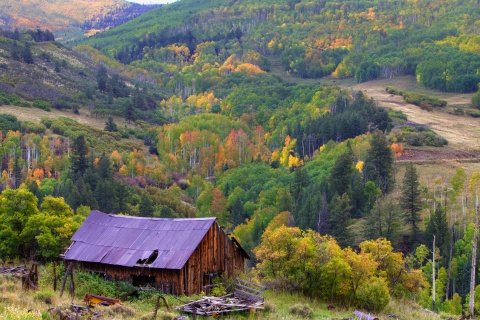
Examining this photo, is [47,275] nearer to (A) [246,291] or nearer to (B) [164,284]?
(B) [164,284]

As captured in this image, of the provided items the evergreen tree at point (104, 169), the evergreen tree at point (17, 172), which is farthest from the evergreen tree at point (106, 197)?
the evergreen tree at point (17, 172)

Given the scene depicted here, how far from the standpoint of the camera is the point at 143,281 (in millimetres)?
33781

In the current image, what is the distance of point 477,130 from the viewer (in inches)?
4879

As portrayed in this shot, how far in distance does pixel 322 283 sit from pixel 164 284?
10.2 metres

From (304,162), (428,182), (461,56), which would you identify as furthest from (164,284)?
(461,56)

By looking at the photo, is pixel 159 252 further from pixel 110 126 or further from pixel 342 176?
pixel 110 126

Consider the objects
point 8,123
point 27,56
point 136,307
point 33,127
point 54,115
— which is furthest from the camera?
point 27,56

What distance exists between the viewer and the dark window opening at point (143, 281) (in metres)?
33.5

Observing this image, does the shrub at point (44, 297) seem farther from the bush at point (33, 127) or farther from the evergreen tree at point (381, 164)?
the bush at point (33, 127)

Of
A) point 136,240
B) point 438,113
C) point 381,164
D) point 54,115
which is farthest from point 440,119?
point 136,240

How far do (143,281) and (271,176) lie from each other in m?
85.2

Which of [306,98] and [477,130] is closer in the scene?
[477,130]

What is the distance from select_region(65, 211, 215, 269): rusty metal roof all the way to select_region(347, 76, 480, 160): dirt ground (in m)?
70.9

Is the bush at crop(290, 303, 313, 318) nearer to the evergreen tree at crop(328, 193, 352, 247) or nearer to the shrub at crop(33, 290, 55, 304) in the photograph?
the shrub at crop(33, 290, 55, 304)
